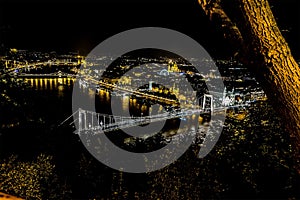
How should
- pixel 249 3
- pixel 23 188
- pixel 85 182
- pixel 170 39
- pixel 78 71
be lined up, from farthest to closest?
pixel 78 71 < pixel 170 39 < pixel 85 182 < pixel 23 188 < pixel 249 3

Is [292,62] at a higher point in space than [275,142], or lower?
higher

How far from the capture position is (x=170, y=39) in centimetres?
443

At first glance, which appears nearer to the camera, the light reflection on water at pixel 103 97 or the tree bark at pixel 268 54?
the tree bark at pixel 268 54

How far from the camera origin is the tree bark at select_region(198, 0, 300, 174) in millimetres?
872

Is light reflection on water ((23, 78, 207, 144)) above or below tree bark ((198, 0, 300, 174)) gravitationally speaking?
below

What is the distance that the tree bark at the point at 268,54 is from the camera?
2.86 feet

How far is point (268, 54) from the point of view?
0.89 m

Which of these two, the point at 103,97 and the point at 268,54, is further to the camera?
the point at 103,97

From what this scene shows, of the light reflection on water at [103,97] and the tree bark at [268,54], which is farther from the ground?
the tree bark at [268,54]

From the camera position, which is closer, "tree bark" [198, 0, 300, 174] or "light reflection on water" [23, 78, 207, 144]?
"tree bark" [198, 0, 300, 174]

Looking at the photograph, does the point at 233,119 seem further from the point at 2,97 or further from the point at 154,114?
the point at 154,114

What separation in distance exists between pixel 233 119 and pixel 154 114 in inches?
485

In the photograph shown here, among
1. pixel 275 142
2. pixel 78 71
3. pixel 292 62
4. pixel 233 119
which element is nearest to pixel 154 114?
pixel 78 71

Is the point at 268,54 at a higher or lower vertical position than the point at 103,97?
higher
